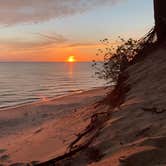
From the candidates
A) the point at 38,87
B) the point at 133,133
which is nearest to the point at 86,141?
the point at 133,133

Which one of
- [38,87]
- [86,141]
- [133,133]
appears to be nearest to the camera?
[133,133]

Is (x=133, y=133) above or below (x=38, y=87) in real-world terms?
above

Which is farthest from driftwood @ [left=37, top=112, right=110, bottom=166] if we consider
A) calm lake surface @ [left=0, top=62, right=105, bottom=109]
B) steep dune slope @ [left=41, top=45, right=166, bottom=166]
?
calm lake surface @ [left=0, top=62, right=105, bottom=109]

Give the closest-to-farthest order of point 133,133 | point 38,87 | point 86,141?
→ point 133,133, point 86,141, point 38,87

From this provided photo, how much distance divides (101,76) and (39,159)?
7090 mm

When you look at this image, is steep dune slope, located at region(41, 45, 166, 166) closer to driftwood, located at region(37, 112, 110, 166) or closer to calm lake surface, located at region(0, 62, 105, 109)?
driftwood, located at region(37, 112, 110, 166)

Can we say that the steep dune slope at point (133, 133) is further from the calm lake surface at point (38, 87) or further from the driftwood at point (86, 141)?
the calm lake surface at point (38, 87)

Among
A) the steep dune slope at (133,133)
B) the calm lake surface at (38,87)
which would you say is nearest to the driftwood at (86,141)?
the steep dune slope at (133,133)

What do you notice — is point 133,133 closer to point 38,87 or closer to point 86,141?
point 86,141

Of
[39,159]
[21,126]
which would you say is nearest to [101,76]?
[21,126]

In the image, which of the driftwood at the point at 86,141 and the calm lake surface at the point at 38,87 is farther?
the calm lake surface at the point at 38,87

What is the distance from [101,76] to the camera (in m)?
14.2

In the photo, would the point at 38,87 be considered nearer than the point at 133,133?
No

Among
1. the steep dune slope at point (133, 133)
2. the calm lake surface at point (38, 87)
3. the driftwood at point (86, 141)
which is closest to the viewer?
the steep dune slope at point (133, 133)
